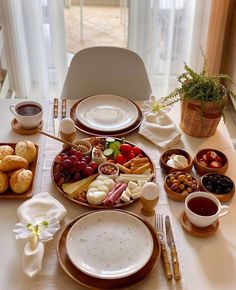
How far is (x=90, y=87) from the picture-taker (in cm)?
194

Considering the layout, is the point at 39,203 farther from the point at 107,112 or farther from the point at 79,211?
the point at 107,112

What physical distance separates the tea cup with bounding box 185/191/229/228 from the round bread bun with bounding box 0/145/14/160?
58 cm

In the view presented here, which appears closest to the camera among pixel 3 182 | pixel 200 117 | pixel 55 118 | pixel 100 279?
pixel 100 279

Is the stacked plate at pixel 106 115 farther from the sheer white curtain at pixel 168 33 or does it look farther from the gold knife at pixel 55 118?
the sheer white curtain at pixel 168 33

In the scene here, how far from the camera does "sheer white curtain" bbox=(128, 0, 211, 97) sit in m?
2.55

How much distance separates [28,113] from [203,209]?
0.74 metres

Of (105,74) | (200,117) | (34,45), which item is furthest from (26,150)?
(34,45)

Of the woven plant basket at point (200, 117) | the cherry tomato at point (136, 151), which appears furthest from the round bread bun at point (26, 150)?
the woven plant basket at point (200, 117)

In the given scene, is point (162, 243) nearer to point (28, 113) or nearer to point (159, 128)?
point (159, 128)

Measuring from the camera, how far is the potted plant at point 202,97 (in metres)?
1.43

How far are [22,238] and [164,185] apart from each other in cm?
45

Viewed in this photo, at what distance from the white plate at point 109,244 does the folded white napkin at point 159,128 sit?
40 cm

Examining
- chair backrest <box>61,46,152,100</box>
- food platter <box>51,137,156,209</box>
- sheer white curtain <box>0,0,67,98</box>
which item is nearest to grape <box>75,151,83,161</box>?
food platter <box>51,137,156,209</box>

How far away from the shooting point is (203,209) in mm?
1181
